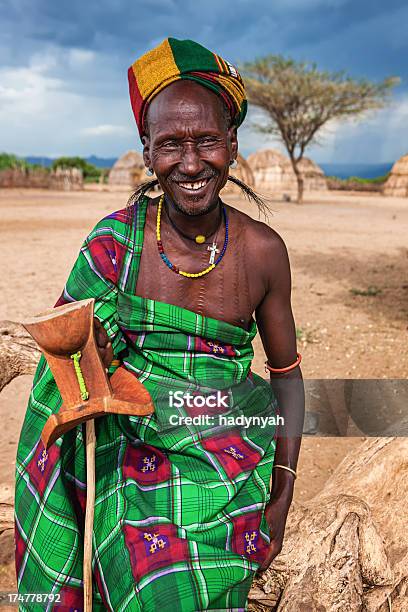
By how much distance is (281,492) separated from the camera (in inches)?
59.4

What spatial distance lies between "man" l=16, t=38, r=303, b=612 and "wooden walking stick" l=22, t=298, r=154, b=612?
11cm

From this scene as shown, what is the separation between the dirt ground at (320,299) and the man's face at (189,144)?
55.2 inches

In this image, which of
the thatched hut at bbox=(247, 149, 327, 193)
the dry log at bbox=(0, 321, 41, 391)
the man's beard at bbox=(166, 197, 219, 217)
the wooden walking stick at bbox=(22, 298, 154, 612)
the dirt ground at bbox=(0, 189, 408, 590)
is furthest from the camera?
the thatched hut at bbox=(247, 149, 327, 193)

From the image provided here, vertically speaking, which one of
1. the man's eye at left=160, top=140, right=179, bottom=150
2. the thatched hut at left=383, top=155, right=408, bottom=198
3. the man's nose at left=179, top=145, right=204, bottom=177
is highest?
the thatched hut at left=383, top=155, right=408, bottom=198

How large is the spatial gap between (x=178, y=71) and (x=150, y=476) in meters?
1.01

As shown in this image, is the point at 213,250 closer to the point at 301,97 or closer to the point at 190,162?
the point at 190,162

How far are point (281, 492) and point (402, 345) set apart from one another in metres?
3.89

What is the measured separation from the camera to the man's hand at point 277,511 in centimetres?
140

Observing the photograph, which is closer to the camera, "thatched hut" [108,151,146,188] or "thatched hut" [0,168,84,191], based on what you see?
"thatched hut" [0,168,84,191]

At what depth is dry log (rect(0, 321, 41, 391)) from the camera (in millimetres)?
2234

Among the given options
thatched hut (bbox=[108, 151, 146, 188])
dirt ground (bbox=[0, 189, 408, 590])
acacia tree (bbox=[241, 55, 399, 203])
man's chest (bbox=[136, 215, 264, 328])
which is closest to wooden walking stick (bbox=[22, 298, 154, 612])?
man's chest (bbox=[136, 215, 264, 328])

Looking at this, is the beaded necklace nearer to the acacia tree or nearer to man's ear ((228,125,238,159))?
man's ear ((228,125,238,159))

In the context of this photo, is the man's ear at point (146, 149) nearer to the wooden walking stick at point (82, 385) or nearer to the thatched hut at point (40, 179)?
the wooden walking stick at point (82, 385)

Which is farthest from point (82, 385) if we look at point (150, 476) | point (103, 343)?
point (150, 476)
